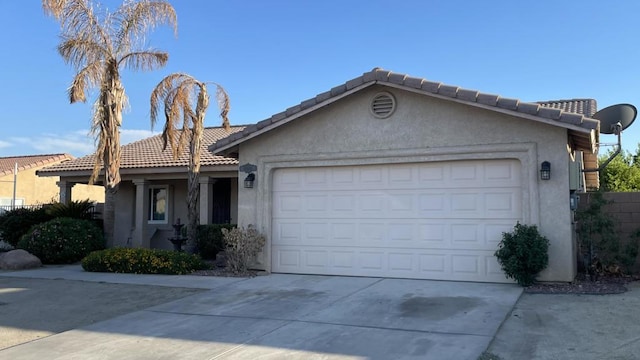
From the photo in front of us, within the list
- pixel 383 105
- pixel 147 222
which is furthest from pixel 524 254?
pixel 147 222

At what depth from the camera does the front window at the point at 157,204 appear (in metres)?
19.8

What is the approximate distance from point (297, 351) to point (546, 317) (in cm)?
343

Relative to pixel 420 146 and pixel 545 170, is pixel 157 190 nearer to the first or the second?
pixel 420 146

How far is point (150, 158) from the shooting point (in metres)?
19.1

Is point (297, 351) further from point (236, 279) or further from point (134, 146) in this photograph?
point (134, 146)

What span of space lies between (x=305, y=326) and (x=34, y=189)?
31152 millimetres

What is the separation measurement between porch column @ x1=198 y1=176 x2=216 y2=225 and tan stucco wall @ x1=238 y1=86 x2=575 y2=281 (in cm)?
532

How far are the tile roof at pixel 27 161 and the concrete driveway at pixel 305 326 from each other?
2733 centimetres

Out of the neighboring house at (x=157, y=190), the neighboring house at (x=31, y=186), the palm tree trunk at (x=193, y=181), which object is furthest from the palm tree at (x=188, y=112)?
the neighboring house at (x=31, y=186)

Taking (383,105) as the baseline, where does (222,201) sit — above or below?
below

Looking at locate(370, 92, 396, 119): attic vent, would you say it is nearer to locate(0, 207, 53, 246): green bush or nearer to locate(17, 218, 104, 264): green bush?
locate(17, 218, 104, 264): green bush

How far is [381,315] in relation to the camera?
7.45 m

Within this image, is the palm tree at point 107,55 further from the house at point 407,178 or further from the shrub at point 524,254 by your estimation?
the shrub at point 524,254

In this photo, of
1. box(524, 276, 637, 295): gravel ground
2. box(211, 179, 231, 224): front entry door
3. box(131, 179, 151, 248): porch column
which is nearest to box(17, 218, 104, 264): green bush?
box(131, 179, 151, 248): porch column
